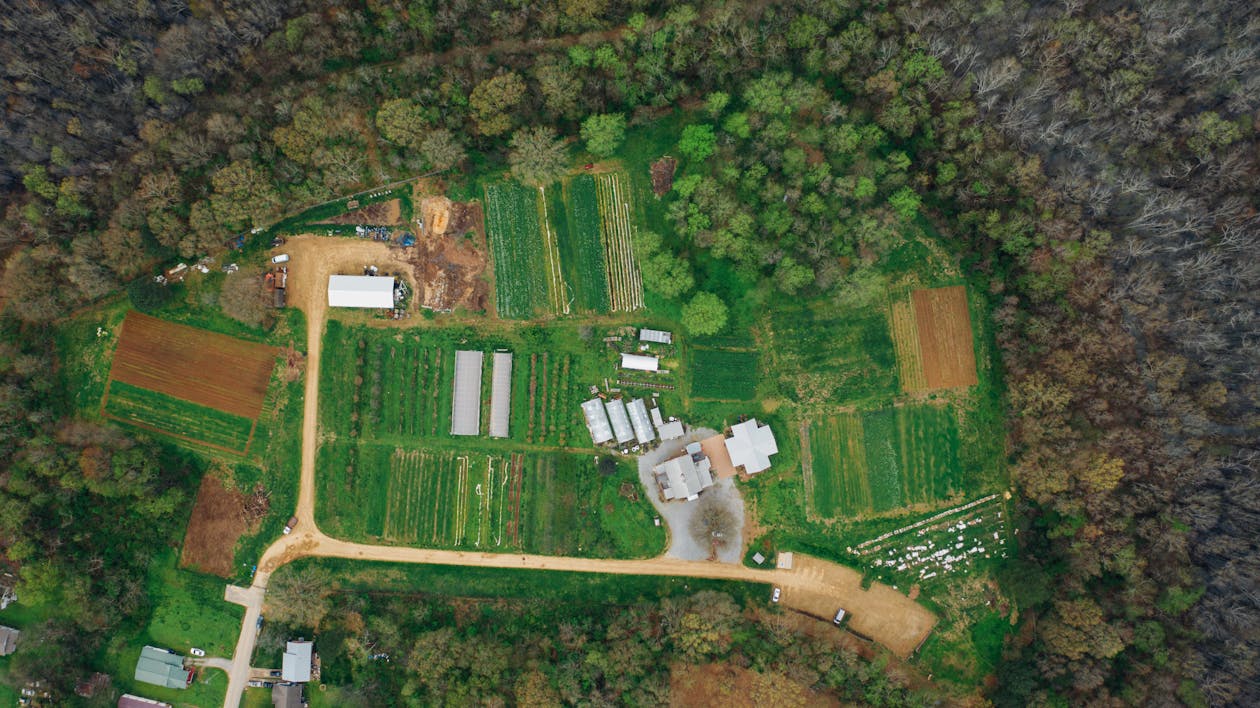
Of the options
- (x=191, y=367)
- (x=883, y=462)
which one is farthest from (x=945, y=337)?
(x=191, y=367)

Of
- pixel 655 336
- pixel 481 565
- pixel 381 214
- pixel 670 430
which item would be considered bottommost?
pixel 481 565

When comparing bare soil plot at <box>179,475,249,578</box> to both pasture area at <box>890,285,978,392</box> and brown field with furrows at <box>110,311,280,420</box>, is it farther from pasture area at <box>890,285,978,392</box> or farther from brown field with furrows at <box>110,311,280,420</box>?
pasture area at <box>890,285,978,392</box>

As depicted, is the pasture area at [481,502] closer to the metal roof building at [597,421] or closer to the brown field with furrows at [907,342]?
the metal roof building at [597,421]

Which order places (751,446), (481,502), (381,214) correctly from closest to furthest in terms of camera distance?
1. (751,446)
2. (481,502)
3. (381,214)

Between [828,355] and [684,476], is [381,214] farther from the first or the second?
[828,355]

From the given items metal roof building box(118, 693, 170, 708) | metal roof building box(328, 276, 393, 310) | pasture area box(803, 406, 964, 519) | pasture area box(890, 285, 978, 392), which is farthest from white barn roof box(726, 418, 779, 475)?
metal roof building box(118, 693, 170, 708)
